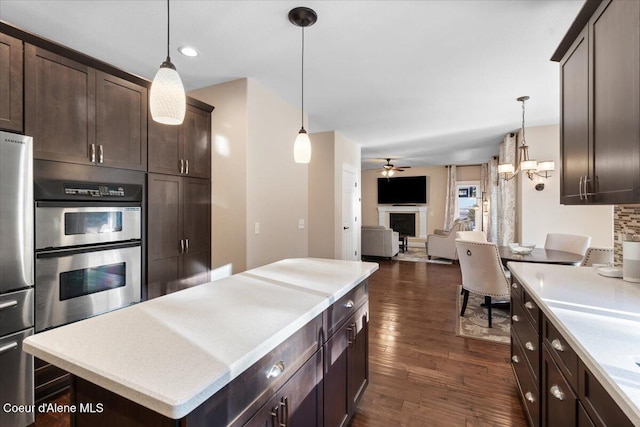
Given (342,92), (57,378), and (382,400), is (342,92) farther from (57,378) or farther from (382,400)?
(57,378)

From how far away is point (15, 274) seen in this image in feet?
5.88

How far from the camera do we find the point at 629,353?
966 mm

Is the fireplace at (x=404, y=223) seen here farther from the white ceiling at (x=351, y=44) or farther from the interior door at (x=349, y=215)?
the white ceiling at (x=351, y=44)

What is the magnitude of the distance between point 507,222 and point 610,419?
5.35 metres

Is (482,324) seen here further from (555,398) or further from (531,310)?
(555,398)

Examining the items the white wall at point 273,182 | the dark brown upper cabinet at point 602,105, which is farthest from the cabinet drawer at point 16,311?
the dark brown upper cabinet at point 602,105

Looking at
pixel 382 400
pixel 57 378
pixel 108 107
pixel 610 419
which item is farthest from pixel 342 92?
pixel 57 378

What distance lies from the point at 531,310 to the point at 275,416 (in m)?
1.53

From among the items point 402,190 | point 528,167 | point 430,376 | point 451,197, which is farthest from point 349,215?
point 451,197

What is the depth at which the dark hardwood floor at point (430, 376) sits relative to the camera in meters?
1.95

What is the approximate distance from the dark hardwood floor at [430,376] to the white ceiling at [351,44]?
106 inches

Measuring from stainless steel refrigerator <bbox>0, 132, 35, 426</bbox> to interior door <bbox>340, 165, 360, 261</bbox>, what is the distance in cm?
413

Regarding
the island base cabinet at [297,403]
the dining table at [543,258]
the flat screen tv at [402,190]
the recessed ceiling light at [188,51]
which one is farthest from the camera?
the flat screen tv at [402,190]

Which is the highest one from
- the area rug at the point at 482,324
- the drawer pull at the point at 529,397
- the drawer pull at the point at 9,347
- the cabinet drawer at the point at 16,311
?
the cabinet drawer at the point at 16,311
